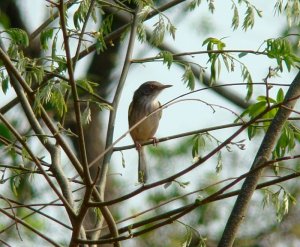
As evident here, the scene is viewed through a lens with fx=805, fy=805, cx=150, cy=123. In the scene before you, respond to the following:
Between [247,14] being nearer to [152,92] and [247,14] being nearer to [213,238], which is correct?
[152,92]

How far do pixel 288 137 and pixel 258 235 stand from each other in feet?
20.5

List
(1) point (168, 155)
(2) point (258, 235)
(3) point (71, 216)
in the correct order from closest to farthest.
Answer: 1. (3) point (71, 216)
2. (2) point (258, 235)
3. (1) point (168, 155)

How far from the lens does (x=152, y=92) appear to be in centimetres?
784

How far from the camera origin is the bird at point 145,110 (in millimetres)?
7586

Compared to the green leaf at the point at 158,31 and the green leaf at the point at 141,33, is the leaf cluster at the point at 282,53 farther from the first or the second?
the green leaf at the point at 141,33

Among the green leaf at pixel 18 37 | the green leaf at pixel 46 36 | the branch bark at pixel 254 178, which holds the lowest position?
the branch bark at pixel 254 178

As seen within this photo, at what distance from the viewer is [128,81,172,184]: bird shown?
7586 mm

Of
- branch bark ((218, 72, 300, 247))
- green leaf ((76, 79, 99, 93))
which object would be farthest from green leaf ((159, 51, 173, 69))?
branch bark ((218, 72, 300, 247))

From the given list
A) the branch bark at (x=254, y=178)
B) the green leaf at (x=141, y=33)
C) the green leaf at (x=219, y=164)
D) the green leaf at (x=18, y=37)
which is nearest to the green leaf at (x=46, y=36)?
the green leaf at (x=18, y=37)

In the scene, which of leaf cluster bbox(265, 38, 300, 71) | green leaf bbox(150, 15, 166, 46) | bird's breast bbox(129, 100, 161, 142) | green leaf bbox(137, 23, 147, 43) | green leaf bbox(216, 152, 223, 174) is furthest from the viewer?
bird's breast bbox(129, 100, 161, 142)

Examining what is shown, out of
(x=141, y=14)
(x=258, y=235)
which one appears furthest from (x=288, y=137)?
(x=258, y=235)

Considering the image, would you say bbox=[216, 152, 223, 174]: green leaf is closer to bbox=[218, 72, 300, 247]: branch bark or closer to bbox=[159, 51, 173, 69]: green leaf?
bbox=[218, 72, 300, 247]: branch bark

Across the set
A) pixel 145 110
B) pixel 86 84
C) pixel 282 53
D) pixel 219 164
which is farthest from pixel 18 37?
pixel 145 110

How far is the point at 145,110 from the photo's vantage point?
781cm
